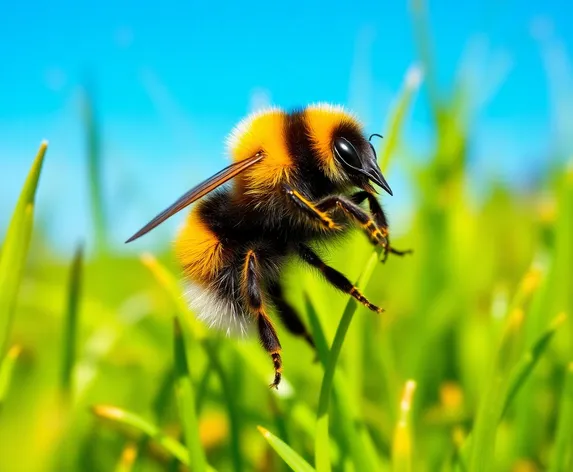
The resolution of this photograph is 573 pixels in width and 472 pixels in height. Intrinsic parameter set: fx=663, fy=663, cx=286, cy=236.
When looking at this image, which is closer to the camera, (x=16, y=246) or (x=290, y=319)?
(x=16, y=246)

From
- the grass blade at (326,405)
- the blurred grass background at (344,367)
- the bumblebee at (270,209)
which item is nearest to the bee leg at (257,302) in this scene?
the bumblebee at (270,209)

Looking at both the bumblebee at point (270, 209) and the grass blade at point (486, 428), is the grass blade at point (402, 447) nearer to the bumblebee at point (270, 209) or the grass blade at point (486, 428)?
the grass blade at point (486, 428)

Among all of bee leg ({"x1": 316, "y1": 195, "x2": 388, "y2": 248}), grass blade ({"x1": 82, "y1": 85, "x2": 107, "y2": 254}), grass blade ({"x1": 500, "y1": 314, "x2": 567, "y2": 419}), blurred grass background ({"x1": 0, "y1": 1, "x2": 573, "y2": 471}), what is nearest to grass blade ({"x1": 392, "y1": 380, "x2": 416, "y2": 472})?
blurred grass background ({"x1": 0, "y1": 1, "x2": 573, "y2": 471})

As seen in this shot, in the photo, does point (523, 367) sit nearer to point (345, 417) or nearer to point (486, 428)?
point (486, 428)

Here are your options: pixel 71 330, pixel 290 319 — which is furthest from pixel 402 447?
pixel 71 330

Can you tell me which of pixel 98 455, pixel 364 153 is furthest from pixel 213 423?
pixel 364 153

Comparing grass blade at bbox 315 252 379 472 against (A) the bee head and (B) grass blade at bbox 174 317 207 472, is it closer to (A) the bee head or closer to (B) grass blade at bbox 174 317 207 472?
(B) grass blade at bbox 174 317 207 472
